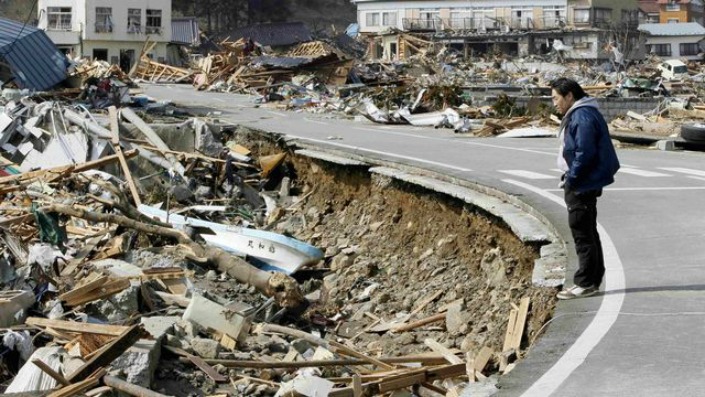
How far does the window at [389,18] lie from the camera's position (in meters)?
117

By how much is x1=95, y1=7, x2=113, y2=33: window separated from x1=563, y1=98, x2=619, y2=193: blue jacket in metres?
75.0

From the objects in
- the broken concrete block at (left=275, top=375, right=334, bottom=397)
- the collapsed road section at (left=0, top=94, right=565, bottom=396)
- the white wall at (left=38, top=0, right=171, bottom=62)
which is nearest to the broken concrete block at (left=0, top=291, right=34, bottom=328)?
the collapsed road section at (left=0, top=94, right=565, bottom=396)

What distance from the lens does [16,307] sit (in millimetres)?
12766

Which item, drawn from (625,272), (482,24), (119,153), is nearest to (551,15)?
(482,24)

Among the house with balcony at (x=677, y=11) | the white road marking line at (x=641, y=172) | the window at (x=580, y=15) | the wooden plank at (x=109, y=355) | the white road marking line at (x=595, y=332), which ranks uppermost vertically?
the house with balcony at (x=677, y=11)

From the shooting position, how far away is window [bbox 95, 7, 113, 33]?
8131 centimetres

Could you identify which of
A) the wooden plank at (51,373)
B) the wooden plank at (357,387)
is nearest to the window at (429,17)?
the wooden plank at (51,373)

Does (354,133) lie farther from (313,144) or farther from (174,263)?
(174,263)

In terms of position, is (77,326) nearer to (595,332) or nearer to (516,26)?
(595,332)

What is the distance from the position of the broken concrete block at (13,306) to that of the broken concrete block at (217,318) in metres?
1.81

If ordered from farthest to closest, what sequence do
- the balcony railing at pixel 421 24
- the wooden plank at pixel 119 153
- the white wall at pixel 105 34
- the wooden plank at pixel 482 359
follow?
the balcony railing at pixel 421 24, the white wall at pixel 105 34, the wooden plank at pixel 119 153, the wooden plank at pixel 482 359

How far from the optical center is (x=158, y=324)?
1221 cm

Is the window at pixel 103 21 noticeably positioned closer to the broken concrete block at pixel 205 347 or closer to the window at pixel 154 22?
the window at pixel 154 22

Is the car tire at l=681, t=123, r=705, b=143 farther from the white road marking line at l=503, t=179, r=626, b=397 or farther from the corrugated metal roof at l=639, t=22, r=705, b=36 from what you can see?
the corrugated metal roof at l=639, t=22, r=705, b=36
